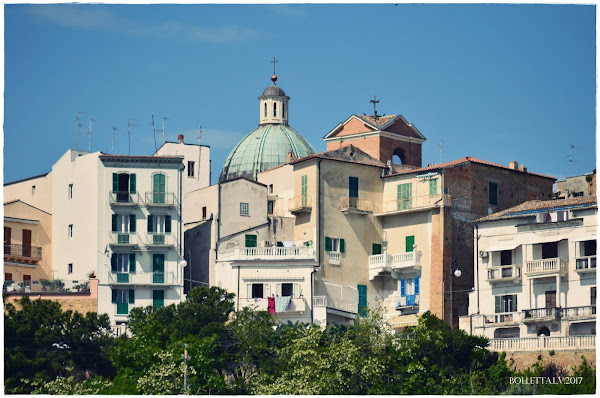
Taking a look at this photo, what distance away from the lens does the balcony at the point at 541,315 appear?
69.1 metres

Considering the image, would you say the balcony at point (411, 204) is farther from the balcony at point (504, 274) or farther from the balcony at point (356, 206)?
the balcony at point (504, 274)

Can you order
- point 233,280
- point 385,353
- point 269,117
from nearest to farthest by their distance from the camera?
point 385,353 → point 233,280 → point 269,117

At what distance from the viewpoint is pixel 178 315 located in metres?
A: 69.7

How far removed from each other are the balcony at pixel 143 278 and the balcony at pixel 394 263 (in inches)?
330

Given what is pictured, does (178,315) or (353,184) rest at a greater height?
(353,184)

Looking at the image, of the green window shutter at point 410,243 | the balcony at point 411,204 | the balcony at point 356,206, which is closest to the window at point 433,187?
the balcony at point 411,204

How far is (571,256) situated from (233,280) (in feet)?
46.4

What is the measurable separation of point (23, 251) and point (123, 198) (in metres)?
5.15

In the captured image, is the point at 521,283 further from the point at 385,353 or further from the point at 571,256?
the point at 385,353

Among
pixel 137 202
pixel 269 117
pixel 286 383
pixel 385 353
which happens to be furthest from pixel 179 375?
pixel 269 117

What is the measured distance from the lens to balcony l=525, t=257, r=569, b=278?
A: 69812 millimetres

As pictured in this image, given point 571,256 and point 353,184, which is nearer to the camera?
point 571,256

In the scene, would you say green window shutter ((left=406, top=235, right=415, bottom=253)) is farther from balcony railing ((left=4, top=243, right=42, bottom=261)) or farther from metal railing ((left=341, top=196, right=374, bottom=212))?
balcony railing ((left=4, top=243, right=42, bottom=261))

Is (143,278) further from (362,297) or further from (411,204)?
(411,204)
